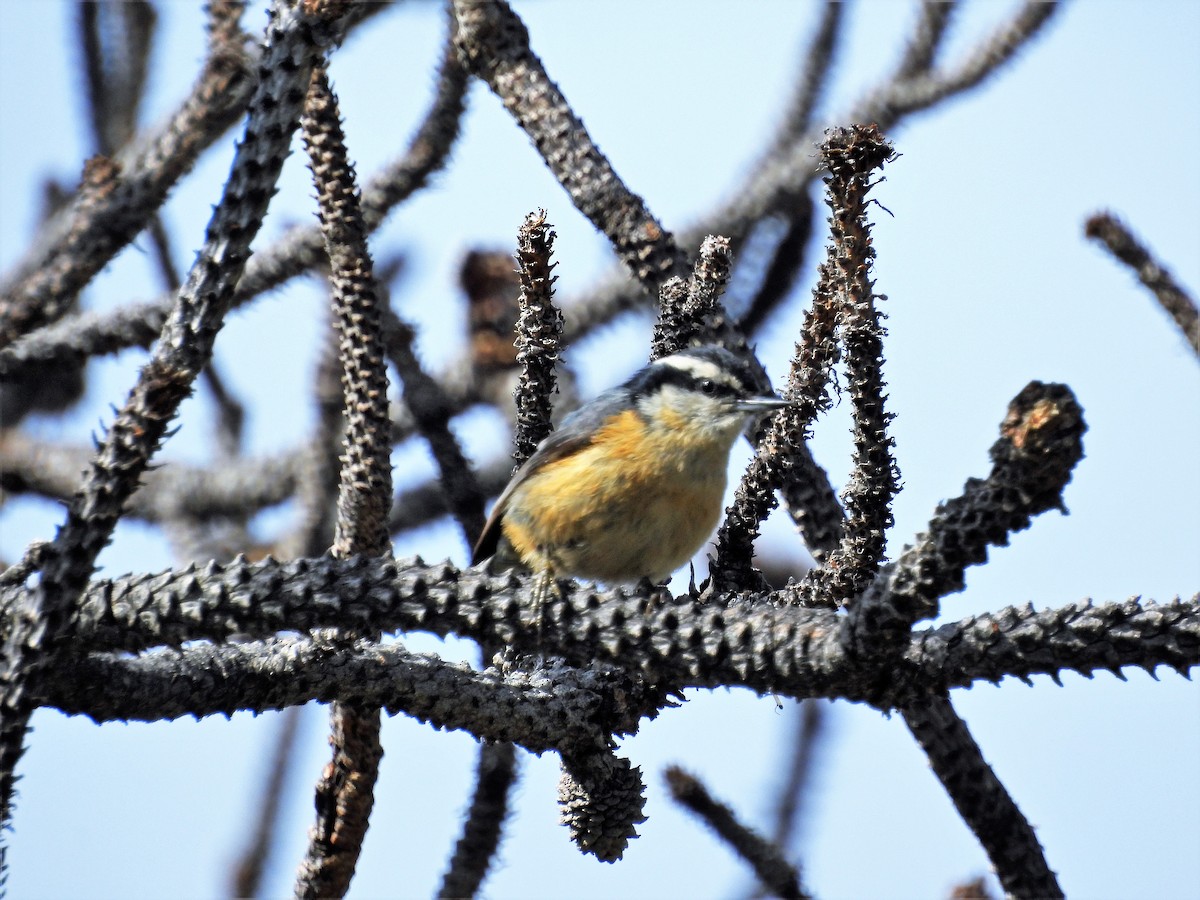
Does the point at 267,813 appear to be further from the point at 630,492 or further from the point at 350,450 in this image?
the point at 350,450

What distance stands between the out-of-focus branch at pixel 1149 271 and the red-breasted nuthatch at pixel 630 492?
4.09 ft

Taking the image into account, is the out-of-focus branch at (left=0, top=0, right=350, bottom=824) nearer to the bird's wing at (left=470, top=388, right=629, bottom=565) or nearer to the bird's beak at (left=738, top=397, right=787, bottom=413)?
the bird's beak at (left=738, top=397, right=787, bottom=413)

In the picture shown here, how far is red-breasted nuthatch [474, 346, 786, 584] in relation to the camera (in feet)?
14.1

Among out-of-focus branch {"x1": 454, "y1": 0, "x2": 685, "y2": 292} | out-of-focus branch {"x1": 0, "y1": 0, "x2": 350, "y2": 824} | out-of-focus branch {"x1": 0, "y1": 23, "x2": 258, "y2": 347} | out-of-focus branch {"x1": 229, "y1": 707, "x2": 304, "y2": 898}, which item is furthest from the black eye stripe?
out-of-focus branch {"x1": 229, "y1": 707, "x2": 304, "y2": 898}

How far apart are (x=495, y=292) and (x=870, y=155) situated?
2.80 meters

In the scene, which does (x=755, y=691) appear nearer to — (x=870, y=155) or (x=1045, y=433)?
(x=1045, y=433)

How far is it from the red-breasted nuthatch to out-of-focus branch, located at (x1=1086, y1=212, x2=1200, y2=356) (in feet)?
4.09

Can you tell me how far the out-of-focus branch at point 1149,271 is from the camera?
12.8 ft

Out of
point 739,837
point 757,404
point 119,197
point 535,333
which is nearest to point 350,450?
point 535,333

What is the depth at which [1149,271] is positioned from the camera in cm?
396

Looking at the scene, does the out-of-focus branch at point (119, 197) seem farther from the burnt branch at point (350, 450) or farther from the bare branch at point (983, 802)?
the bare branch at point (983, 802)

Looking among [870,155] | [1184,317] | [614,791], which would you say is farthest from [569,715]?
[1184,317]

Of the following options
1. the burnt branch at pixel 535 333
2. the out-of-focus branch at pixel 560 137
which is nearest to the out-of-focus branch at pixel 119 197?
the out-of-focus branch at pixel 560 137

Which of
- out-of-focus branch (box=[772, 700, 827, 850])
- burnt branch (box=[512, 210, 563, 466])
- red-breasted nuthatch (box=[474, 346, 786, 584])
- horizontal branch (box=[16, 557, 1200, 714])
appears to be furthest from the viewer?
out-of-focus branch (box=[772, 700, 827, 850])
